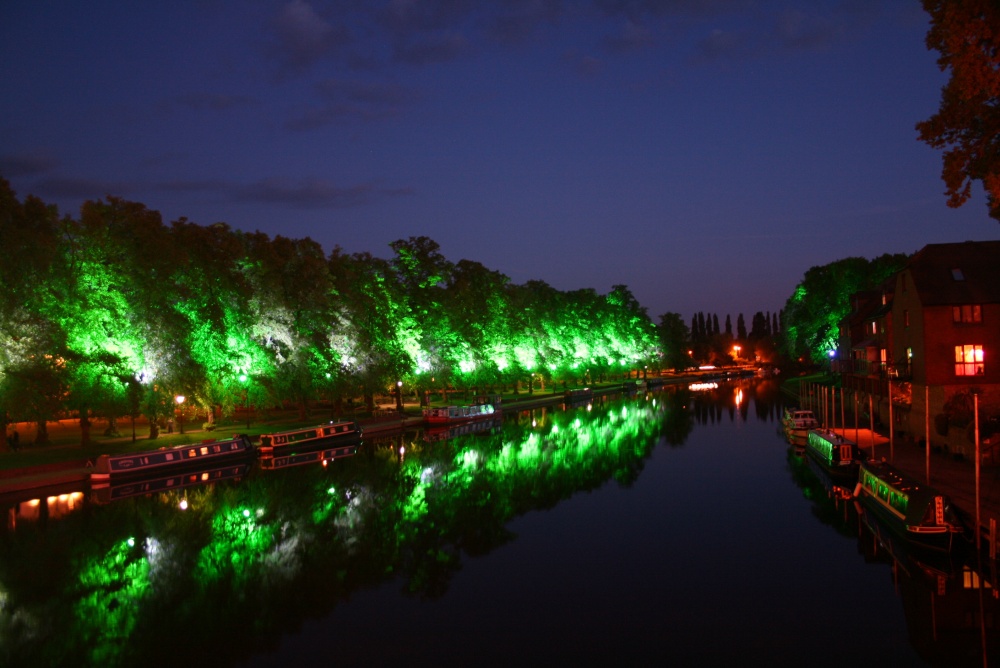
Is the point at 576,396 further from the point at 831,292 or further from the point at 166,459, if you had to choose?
the point at 166,459

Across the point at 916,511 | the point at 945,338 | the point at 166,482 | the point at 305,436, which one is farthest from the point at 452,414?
the point at 916,511

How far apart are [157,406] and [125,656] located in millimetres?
31366

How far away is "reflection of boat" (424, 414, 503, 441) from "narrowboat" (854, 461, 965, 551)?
39416mm

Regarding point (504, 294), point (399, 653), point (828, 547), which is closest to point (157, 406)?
point (399, 653)

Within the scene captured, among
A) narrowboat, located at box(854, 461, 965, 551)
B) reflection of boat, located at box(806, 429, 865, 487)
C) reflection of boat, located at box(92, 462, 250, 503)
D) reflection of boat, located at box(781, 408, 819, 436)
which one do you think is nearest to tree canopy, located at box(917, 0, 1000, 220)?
narrowboat, located at box(854, 461, 965, 551)

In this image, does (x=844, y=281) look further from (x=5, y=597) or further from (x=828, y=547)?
(x=5, y=597)

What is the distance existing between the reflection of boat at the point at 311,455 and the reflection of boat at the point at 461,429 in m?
8.05

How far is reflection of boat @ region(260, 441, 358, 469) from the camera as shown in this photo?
5244 centimetres

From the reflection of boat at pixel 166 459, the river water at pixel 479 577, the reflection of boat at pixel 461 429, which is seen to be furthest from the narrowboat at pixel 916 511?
the reflection of boat at pixel 461 429

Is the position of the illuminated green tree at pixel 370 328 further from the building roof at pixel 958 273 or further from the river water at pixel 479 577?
the building roof at pixel 958 273

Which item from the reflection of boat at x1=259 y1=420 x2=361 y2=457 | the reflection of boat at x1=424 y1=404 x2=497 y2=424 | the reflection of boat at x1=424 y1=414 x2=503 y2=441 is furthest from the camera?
the reflection of boat at x1=424 y1=404 x2=497 y2=424

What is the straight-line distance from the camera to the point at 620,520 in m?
35.4

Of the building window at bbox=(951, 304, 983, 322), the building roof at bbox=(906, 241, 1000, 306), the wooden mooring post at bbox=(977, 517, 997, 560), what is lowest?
the wooden mooring post at bbox=(977, 517, 997, 560)

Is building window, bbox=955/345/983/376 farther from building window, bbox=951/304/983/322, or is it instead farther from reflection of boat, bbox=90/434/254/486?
reflection of boat, bbox=90/434/254/486
